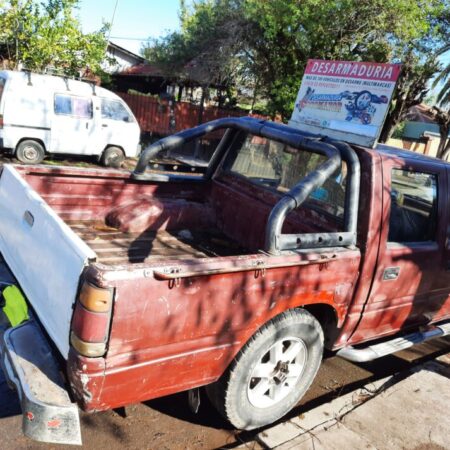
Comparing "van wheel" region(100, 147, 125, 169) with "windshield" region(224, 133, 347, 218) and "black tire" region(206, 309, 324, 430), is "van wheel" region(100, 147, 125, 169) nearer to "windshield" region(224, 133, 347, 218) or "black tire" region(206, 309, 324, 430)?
"windshield" region(224, 133, 347, 218)

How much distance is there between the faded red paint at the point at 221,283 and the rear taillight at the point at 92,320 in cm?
4

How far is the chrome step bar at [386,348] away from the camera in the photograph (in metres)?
3.46

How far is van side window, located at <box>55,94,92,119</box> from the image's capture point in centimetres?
1038

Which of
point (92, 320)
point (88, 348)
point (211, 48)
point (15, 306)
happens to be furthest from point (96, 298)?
point (211, 48)

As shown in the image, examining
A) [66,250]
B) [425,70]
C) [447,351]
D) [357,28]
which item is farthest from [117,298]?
[425,70]

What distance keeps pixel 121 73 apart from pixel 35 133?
17.9 meters

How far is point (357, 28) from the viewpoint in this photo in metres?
12.0

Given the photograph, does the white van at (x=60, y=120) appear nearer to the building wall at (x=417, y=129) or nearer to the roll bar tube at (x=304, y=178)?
the roll bar tube at (x=304, y=178)

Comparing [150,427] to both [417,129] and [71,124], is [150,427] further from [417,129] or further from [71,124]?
[417,129]

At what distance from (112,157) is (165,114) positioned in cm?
760

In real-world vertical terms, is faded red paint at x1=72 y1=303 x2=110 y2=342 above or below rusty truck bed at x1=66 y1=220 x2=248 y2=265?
above

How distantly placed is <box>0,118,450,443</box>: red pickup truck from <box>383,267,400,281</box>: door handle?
3 centimetres

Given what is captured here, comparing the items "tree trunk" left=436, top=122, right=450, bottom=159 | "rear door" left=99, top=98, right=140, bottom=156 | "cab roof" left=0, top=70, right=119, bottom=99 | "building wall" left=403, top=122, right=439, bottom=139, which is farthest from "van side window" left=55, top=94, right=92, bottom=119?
"building wall" left=403, top=122, right=439, bottom=139

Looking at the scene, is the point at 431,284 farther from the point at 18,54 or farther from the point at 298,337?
the point at 18,54
